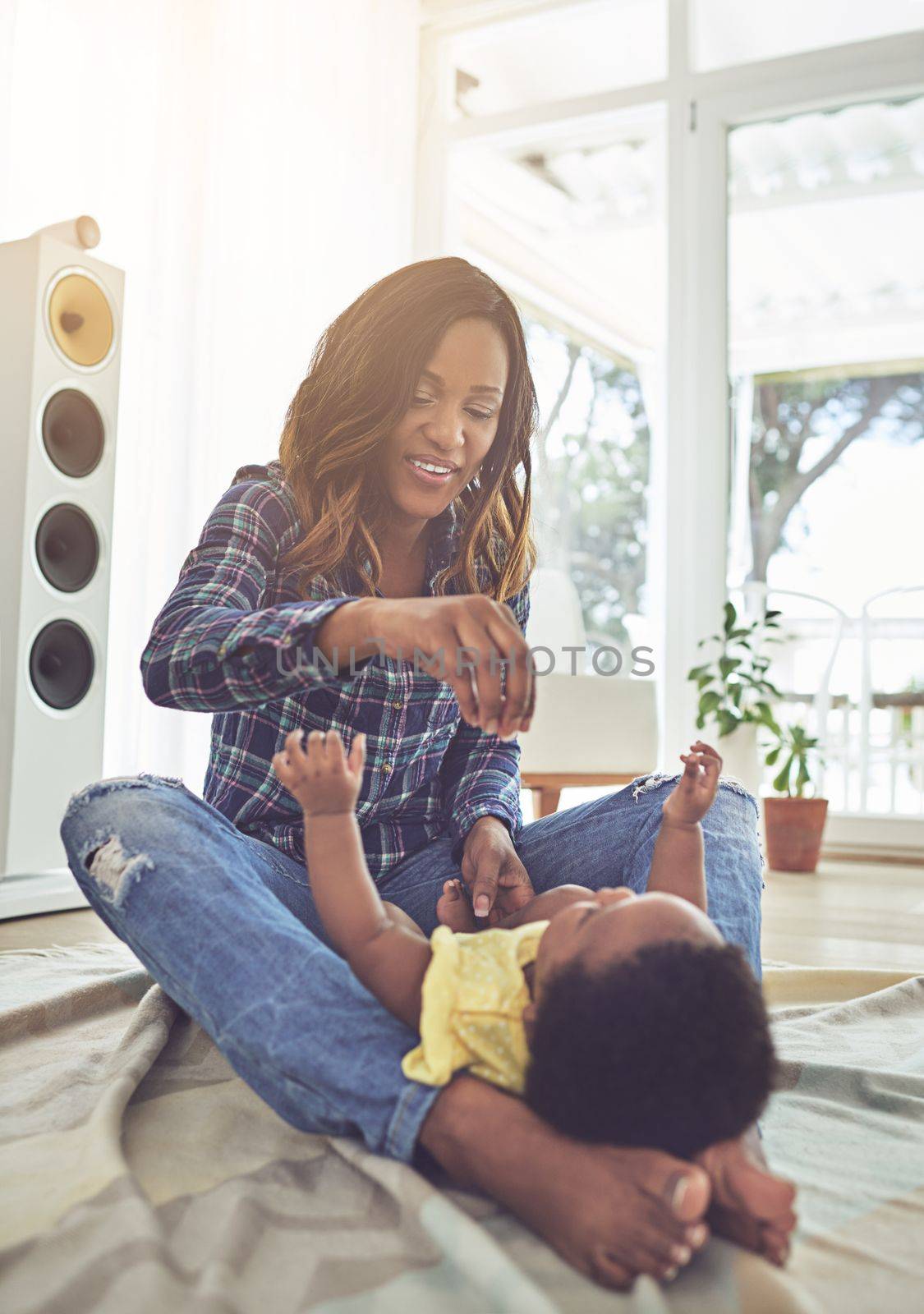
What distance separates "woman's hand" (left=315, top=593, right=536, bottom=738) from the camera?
77 centimetres

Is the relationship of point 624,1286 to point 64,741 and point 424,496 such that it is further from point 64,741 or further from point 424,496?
point 64,741

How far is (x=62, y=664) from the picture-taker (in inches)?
84.7

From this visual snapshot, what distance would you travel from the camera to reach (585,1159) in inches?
26.4

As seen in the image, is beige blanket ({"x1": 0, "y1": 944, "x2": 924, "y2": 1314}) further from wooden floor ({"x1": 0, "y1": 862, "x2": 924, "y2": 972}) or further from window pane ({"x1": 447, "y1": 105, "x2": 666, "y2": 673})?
window pane ({"x1": 447, "y1": 105, "x2": 666, "y2": 673})

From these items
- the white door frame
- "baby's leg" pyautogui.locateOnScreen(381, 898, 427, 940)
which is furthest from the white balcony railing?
"baby's leg" pyautogui.locateOnScreen(381, 898, 427, 940)

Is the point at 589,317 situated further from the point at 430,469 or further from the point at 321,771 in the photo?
the point at 321,771

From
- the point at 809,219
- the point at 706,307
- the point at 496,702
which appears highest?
the point at 809,219

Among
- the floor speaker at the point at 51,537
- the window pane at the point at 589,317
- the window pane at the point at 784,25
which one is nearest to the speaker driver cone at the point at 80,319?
the floor speaker at the point at 51,537

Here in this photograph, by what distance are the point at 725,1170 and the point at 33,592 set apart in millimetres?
1710

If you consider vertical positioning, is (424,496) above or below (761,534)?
below

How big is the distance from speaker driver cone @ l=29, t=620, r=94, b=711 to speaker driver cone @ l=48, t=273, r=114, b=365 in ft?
1.70

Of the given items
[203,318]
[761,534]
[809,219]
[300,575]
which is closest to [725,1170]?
[300,575]

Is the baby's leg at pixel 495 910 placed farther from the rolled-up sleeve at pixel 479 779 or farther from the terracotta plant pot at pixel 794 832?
the terracotta plant pot at pixel 794 832

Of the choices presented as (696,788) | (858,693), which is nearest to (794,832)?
(858,693)
